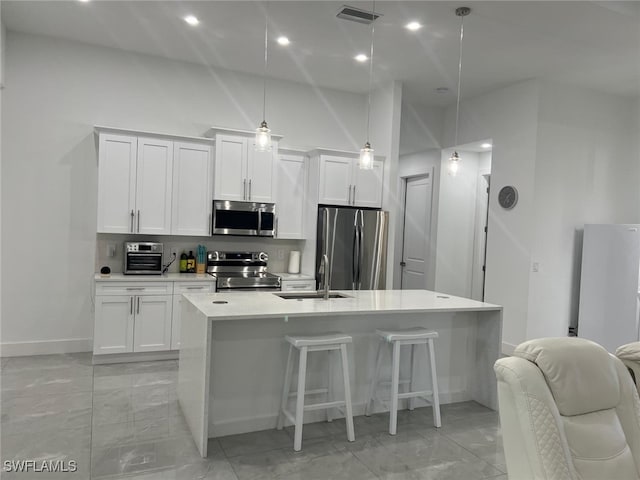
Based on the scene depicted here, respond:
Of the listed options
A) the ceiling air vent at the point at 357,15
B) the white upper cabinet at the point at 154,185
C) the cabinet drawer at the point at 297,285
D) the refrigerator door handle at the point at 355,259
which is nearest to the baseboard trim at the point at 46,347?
the white upper cabinet at the point at 154,185

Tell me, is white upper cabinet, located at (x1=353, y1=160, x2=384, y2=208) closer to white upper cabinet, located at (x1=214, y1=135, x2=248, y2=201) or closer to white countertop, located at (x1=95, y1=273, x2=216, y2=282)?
white upper cabinet, located at (x1=214, y1=135, x2=248, y2=201)

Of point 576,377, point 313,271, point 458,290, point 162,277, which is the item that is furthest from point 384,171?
point 576,377

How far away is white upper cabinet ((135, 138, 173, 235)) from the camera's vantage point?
491 cm

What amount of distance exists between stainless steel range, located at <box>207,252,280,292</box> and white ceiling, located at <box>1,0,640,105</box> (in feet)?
7.18

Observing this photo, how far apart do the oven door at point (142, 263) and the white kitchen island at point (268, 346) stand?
153cm

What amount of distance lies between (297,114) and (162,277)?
8.54ft

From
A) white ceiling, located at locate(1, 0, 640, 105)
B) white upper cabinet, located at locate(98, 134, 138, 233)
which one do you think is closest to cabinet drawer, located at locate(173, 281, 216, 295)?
Answer: white upper cabinet, located at locate(98, 134, 138, 233)

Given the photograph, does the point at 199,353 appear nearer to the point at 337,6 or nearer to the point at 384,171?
the point at 337,6

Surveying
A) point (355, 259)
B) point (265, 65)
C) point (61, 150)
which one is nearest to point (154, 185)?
point (61, 150)

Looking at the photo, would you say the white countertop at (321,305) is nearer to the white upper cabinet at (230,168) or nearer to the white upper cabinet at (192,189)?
the white upper cabinet at (192,189)

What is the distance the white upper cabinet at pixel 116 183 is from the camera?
4750 mm

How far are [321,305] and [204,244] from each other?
8.34 ft

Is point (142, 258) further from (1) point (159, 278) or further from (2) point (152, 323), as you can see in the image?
(2) point (152, 323)

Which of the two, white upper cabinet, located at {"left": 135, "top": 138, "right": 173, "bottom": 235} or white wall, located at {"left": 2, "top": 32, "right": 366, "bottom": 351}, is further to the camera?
white upper cabinet, located at {"left": 135, "top": 138, "right": 173, "bottom": 235}
